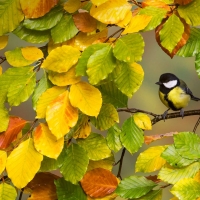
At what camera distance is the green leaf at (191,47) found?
36 centimetres

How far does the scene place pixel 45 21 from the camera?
40 centimetres

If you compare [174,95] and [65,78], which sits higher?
[65,78]

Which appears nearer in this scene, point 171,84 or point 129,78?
point 129,78

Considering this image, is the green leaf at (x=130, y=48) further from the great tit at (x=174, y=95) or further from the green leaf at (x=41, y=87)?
the great tit at (x=174, y=95)

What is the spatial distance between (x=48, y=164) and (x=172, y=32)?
165mm

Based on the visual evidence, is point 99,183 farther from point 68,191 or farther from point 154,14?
point 154,14

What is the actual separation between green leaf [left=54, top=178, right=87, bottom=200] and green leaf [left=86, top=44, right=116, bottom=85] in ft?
0.40

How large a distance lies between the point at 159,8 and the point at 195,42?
0.04m

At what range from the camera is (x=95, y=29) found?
0.40 metres

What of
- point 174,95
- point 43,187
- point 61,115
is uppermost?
point 61,115

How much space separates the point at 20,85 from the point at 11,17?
0.24ft

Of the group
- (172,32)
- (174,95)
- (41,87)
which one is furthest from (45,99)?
(174,95)

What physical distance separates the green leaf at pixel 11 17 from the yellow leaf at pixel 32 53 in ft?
0.09

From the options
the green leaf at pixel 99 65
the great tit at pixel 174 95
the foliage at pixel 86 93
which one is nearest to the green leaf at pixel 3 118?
the foliage at pixel 86 93
